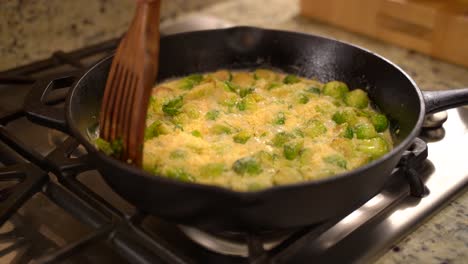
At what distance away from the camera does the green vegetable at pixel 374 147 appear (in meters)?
1.27

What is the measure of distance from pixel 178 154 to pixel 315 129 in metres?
0.38

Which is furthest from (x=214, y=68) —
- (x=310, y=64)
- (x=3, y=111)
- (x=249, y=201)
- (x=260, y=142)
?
(x=249, y=201)

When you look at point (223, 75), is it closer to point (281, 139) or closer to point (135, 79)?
point (281, 139)

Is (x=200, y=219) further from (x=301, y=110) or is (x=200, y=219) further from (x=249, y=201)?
(x=301, y=110)

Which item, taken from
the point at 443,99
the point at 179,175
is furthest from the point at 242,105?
the point at 443,99

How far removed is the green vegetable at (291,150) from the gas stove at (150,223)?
19 cm

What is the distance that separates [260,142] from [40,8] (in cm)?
101

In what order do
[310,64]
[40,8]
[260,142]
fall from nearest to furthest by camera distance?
1. [260,142]
2. [310,64]
3. [40,8]

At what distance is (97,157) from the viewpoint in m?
1.00

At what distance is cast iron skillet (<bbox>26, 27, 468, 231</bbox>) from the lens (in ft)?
3.01

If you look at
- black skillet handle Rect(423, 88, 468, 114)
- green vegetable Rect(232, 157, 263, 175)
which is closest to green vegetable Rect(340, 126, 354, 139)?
black skillet handle Rect(423, 88, 468, 114)

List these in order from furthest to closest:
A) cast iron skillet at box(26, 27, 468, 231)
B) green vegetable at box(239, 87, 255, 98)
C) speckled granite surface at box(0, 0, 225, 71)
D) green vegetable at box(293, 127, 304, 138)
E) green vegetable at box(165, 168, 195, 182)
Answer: speckled granite surface at box(0, 0, 225, 71), green vegetable at box(239, 87, 255, 98), green vegetable at box(293, 127, 304, 138), green vegetable at box(165, 168, 195, 182), cast iron skillet at box(26, 27, 468, 231)

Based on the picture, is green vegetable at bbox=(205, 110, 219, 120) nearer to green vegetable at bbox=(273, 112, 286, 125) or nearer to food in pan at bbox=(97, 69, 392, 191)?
food in pan at bbox=(97, 69, 392, 191)

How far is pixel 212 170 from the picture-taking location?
1155 millimetres
